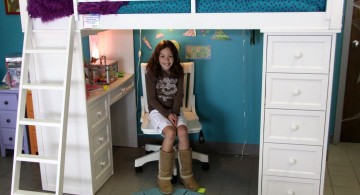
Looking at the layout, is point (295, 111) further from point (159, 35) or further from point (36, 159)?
point (36, 159)

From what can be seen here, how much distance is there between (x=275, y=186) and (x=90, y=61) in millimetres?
1898

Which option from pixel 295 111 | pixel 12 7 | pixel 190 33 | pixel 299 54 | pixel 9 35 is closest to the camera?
pixel 299 54

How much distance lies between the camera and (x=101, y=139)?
3068 millimetres

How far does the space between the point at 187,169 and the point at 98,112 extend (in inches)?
32.3

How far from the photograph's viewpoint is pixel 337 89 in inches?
146

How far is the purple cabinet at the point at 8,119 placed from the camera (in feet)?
11.4

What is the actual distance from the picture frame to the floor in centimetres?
138

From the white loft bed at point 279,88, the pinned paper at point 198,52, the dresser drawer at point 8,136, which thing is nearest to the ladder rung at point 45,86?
the white loft bed at point 279,88

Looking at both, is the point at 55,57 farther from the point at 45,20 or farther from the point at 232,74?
the point at 232,74

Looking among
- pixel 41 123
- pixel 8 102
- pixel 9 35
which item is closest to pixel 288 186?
pixel 41 123

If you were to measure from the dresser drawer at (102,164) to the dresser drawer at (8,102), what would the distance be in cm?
100

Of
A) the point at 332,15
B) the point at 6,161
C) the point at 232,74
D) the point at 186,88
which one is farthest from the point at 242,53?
the point at 6,161

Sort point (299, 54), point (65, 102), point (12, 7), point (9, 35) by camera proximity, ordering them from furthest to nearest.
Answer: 1. point (9, 35)
2. point (12, 7)
3. point (65, 102)
4. point (299, 54)

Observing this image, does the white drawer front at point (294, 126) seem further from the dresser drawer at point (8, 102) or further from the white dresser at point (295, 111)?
the dresser drawer at point (8, 102)
